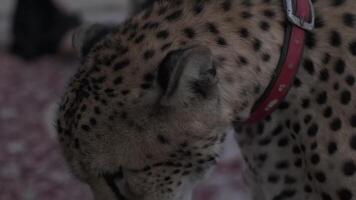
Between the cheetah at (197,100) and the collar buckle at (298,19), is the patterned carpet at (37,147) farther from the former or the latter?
the collar buckle at (298,19)

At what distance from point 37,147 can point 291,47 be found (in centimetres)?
400

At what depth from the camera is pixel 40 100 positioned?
746 cm

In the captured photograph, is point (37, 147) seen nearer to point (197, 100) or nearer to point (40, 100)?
point (40, 100)

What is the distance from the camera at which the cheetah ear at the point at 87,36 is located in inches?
121

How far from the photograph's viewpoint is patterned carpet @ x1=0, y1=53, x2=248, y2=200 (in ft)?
18.6

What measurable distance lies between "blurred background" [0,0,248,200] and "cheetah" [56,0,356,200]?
141cm

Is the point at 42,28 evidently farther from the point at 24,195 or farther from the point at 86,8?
the point at 24,195

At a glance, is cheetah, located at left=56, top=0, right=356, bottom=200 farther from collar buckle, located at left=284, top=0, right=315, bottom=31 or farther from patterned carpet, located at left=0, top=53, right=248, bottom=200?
patterned carpet, located at left=0, top=53, right=248, bottom=200

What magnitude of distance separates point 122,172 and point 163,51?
435 millimetres

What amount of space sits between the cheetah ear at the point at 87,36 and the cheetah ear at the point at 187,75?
501 mm

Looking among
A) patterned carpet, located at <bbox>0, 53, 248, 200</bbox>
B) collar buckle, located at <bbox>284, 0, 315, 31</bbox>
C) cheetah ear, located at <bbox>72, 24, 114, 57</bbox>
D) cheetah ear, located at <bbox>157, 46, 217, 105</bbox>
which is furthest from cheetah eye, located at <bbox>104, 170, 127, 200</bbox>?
patterned carpet, located at <bbox>0, 53, 248, 200</bbox>

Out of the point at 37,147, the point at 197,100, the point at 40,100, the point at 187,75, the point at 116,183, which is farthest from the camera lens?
the point at 40,100

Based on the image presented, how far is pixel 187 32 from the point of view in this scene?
110 inches

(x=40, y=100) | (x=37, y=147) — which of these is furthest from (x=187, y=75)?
(x=40, y=100)
